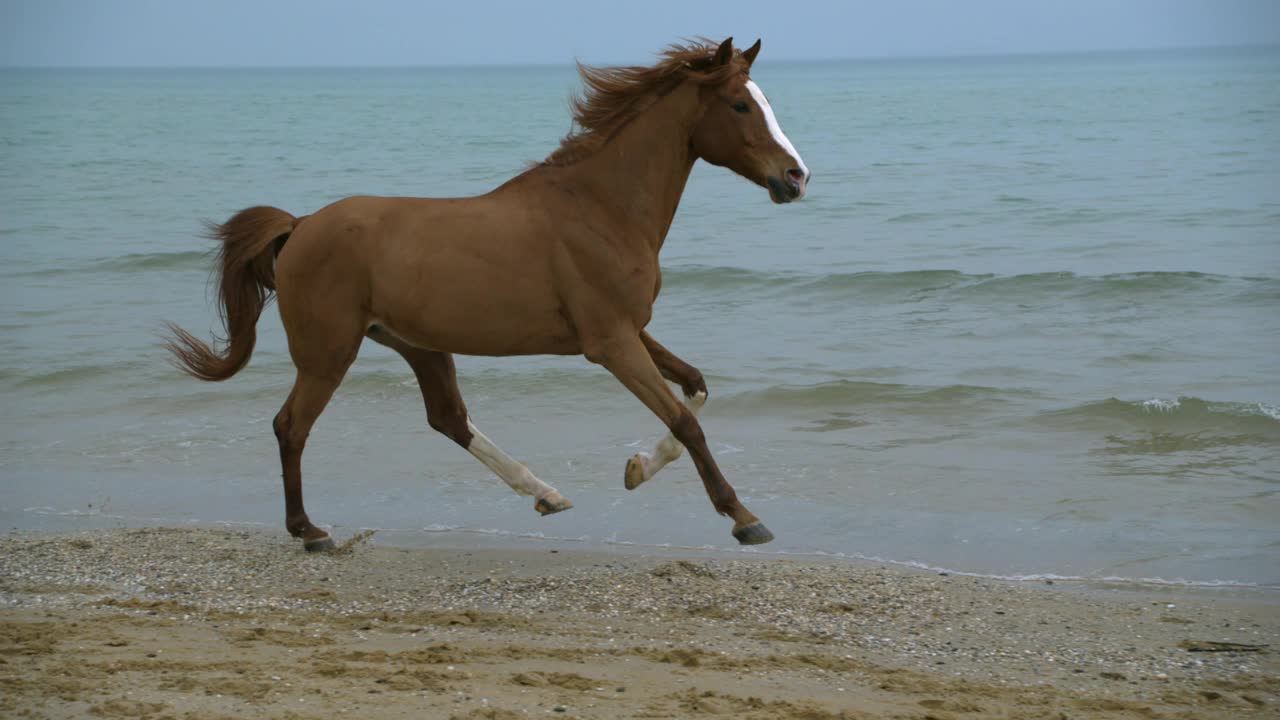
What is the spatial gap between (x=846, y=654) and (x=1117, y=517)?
9.24 feet

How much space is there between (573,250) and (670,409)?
30.9 inches

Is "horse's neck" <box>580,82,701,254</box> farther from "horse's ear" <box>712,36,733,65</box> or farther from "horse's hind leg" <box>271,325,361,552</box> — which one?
"horse's hind leg" <box>271,325,361,552</box>

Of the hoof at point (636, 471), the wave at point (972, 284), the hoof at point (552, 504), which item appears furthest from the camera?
the wave at point (972, 284)

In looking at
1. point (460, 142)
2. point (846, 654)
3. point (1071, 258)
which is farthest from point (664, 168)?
point (460, 142)

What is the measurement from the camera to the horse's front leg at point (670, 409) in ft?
18.3

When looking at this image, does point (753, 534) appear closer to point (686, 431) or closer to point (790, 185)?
point (686, 431)

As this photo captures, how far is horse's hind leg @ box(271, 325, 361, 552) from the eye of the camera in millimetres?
6082

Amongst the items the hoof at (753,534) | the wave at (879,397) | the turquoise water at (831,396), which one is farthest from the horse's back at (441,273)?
the wave at (879,397)

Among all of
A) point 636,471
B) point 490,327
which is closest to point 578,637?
point 636,471

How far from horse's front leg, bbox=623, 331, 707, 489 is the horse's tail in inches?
69.3

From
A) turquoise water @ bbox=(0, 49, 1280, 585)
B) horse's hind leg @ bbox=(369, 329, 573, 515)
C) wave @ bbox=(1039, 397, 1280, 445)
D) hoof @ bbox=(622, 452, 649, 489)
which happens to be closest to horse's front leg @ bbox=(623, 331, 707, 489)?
hoof @ bbox=(622, 452, 649, 489)

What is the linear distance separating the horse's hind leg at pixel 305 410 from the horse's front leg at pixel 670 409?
1.15 meters

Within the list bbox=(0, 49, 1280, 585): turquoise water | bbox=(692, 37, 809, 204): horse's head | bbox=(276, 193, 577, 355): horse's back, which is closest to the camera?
bbox=(692, 37, 809, 204): horse's head

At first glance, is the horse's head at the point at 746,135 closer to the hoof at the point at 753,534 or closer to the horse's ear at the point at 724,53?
the horse's ear at the point at 724,53
